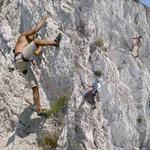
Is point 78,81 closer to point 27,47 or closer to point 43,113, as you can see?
point 43,113

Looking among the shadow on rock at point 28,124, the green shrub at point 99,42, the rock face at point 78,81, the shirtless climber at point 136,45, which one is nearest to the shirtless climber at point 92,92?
the rock face at point 78,81

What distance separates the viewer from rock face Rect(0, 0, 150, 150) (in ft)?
53.7

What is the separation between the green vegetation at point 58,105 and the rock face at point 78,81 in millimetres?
132

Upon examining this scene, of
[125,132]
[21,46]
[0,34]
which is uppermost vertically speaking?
[21,46]

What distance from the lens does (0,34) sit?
62.8ft

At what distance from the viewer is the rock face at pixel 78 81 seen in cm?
1636

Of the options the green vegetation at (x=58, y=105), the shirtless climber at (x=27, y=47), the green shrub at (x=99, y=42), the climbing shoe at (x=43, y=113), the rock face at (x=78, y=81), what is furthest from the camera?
the green shrub at (x=99, y=42)

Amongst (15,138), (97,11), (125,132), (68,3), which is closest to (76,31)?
(68,3)

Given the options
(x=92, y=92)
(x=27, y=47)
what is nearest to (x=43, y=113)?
(x=92, y=92)

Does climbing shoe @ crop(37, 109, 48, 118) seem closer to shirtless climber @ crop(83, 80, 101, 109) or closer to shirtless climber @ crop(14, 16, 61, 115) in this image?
shirtless climber @ crop(83, 80, 101, 109)

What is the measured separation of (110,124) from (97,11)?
6.81m

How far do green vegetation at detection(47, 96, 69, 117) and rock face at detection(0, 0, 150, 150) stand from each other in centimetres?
13

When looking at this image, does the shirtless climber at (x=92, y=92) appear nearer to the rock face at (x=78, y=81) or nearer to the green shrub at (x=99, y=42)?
the rock face at (x=78, y=81)

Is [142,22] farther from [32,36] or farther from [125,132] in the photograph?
[32,36]
